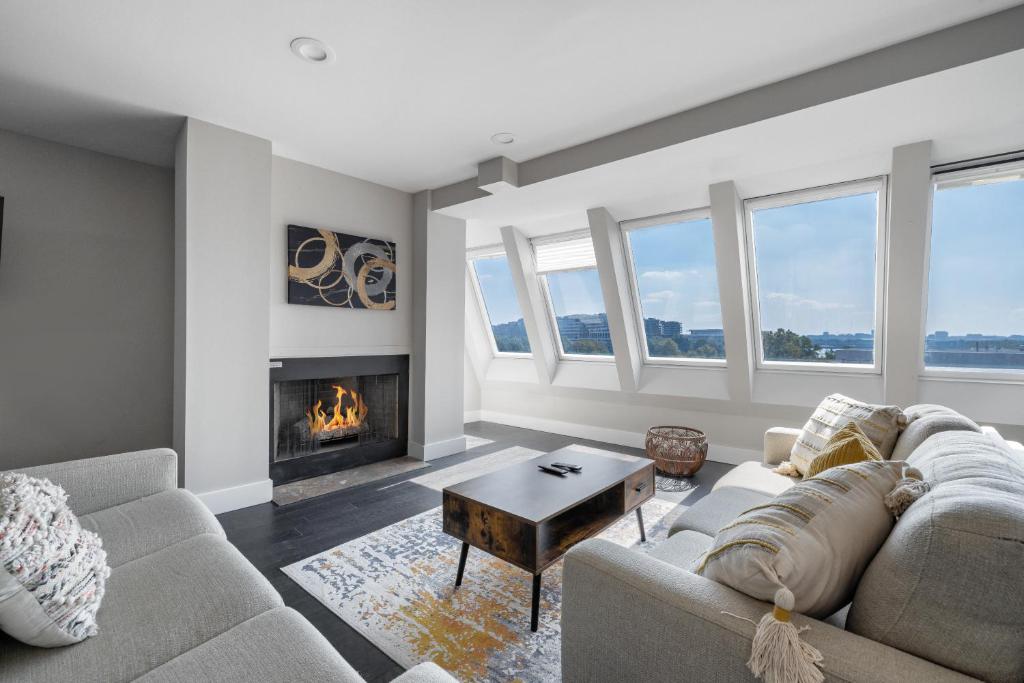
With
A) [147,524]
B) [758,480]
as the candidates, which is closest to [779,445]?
[758,480]

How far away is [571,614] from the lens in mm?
1263

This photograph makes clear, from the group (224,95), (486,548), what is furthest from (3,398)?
(486,548)

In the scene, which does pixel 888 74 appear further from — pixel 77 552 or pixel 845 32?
pixel 77 552

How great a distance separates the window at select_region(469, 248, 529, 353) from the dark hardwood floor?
239cm

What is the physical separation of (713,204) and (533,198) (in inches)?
60.1

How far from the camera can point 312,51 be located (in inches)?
93.1

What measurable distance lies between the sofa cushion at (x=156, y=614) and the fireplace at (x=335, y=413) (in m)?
2.26

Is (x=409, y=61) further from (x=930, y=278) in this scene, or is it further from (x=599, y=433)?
(x=599, y=433)

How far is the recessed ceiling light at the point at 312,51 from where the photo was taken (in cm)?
229

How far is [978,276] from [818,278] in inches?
38.0

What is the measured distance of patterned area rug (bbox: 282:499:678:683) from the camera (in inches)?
70.9

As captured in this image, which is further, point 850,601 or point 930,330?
point 930,330

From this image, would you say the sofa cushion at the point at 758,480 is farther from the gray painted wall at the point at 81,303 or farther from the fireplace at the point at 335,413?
the gray painted wall at the point at 81,303

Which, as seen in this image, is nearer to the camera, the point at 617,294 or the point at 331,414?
the point at 331,414
